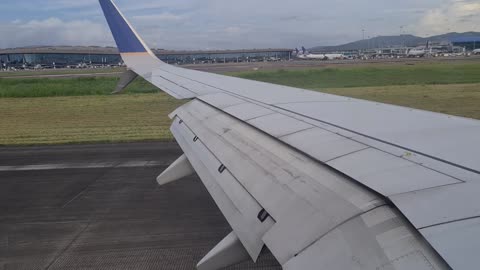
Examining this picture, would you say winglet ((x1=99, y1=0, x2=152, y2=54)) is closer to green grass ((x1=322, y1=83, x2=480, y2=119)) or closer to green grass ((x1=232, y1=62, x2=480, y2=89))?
green grass ((x1=322, y1=83, x2=480, y2=119))

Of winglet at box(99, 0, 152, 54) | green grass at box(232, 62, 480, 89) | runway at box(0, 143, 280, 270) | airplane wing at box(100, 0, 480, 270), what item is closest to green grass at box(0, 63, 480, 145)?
green grass at box(232, 62, 480, 89)

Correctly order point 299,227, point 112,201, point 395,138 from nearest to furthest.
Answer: point 299,227, point 395,138, point 112,201

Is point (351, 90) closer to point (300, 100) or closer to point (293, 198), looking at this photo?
point (300, 100)

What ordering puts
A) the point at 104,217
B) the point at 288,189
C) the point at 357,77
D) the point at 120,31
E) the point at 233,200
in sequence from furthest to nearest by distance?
1. the point at 357,77
2. the point at 120,31
3. the point at 104,217
4. the point at 233,200
5. the point at 288,189

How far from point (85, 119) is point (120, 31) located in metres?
7.60

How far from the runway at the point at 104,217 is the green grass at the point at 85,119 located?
8.52ft

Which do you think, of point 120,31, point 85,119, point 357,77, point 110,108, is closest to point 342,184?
point 120,31

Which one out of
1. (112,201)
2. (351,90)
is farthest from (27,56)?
(112,201)

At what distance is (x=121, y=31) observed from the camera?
8.04 m

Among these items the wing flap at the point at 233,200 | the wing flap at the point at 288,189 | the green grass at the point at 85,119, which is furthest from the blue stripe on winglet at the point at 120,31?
the wing flap at the point at 288,189

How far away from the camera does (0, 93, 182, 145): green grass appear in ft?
38.4

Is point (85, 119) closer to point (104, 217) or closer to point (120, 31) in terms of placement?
point (120, 31)

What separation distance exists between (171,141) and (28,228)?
528 cm

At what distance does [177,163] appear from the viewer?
4.10 m
